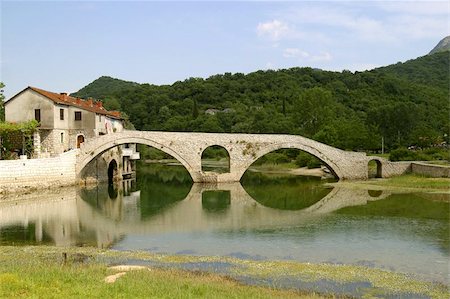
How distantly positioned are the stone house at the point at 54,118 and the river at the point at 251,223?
438cm

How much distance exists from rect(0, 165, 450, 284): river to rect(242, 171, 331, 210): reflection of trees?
0.23 ft

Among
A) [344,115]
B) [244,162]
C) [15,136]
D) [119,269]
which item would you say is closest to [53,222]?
[119,269]

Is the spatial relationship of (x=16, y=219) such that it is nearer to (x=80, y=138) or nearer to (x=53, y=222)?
(x=53, y=222)

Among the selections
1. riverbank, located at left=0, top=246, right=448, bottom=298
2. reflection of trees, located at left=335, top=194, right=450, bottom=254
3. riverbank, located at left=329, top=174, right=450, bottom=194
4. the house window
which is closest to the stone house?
the house window

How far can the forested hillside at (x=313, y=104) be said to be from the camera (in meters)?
63.4

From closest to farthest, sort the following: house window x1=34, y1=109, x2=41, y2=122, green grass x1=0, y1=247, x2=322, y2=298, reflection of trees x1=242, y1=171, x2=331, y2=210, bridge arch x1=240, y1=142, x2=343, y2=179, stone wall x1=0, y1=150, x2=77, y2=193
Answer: green grass x1=0, y1=247, x2=322, y2=298 < reflection of trees x1=242, y1=171, x2=331, y2=210 < stone wall x1=0, y1=150, x2=77, y2=193 < house window x1=34, y1=109, x2=41, y2=122 < bridge arch x1=240, y1=142, x2=343, y2=179

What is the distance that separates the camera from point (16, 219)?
25516 millimetres

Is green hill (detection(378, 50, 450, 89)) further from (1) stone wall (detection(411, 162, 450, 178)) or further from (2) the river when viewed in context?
(2) the river

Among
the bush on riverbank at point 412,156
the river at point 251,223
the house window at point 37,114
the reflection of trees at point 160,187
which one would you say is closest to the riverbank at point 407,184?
the river at point 251,223

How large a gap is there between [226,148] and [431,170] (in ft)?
51.7

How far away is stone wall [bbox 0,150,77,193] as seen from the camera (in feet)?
108

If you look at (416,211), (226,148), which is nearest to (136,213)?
(226,148)

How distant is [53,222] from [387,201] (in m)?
18.8

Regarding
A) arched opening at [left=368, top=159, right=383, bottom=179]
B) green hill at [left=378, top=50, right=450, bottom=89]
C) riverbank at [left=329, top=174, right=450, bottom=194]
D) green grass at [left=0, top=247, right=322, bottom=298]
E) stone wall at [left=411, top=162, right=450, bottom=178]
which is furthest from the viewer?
green hill at [left=378, top=50, right=450, bottom=89]
